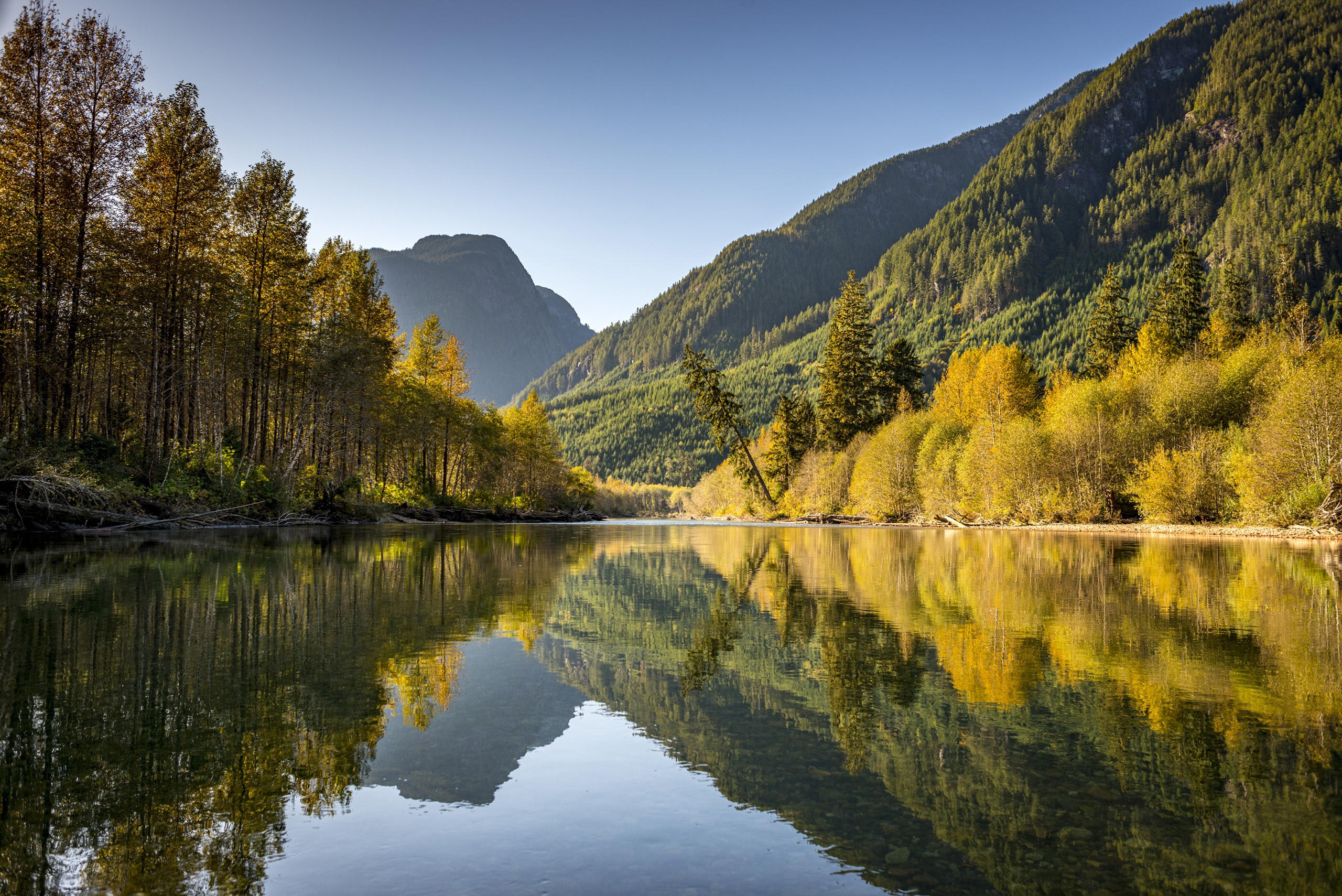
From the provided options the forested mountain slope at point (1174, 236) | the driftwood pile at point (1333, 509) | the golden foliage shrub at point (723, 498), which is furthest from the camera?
the forested mountain slope at point (1174, 236)

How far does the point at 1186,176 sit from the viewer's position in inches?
7131

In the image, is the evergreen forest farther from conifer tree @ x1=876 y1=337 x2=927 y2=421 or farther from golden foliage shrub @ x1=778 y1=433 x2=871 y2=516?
conifer tree @ x1=876 y1=337 x2=927 y2=421

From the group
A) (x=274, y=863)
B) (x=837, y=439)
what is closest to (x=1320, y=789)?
(x=274, y=863)

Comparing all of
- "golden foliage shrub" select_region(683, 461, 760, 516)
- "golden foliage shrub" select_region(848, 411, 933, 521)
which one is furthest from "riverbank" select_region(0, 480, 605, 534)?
"golden foliage shrub" select_region(683, 461, 760, 516)

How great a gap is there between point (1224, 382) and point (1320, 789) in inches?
1832

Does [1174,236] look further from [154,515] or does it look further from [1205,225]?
[154,515]

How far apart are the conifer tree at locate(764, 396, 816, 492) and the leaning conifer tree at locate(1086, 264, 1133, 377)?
28170 millimetres

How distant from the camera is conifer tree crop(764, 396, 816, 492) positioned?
3012 inches

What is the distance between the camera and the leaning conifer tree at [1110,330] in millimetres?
65000

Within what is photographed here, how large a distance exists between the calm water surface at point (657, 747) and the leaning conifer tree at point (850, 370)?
58.9 meters

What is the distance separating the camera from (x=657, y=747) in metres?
4.79

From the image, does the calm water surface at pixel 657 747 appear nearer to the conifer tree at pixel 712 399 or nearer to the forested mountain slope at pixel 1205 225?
the conifer tree at pixel 712 399

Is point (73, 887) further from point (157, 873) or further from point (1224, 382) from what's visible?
point (1224, 382)

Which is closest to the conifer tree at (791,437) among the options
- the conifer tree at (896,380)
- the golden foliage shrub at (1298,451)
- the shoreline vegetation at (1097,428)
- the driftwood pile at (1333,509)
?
the shoreline vegetation at (1097,428)
